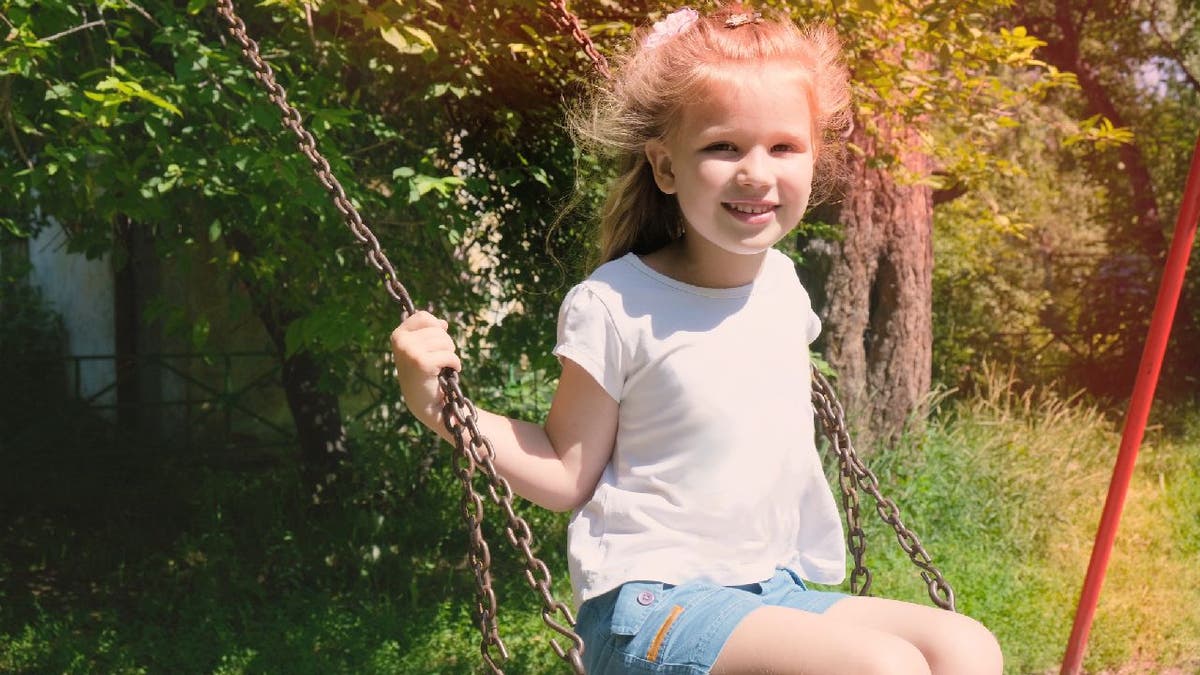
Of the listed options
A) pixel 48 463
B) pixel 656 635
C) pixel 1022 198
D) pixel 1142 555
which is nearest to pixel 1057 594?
pixel 1142 555

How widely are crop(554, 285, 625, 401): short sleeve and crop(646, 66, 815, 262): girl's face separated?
0.22 metres

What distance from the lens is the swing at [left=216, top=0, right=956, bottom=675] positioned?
68.3 inches

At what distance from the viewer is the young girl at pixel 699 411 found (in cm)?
178

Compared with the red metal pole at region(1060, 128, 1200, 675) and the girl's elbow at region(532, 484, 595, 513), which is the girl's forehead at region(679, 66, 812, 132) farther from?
the red metal pole at region(1060, 128, 1200, 675)

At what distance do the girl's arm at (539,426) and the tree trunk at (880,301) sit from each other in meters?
3.98

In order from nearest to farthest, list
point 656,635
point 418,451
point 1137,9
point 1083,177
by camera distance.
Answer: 1. point 656,635
2. point 418,451
3. point 1137,9
4. point 1083,177

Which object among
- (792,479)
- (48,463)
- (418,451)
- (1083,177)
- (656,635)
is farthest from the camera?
(1083,177)

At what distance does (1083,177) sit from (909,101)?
915 centimetres

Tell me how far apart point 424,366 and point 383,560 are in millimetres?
3330

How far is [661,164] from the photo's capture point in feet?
6.56

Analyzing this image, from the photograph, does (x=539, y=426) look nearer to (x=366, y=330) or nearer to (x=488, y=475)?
(x=488, y=475)

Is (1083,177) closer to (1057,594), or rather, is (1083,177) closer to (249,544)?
(1057,594)

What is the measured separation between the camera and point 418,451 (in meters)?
5.46

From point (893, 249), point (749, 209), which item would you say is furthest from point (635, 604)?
point (893, 249)
